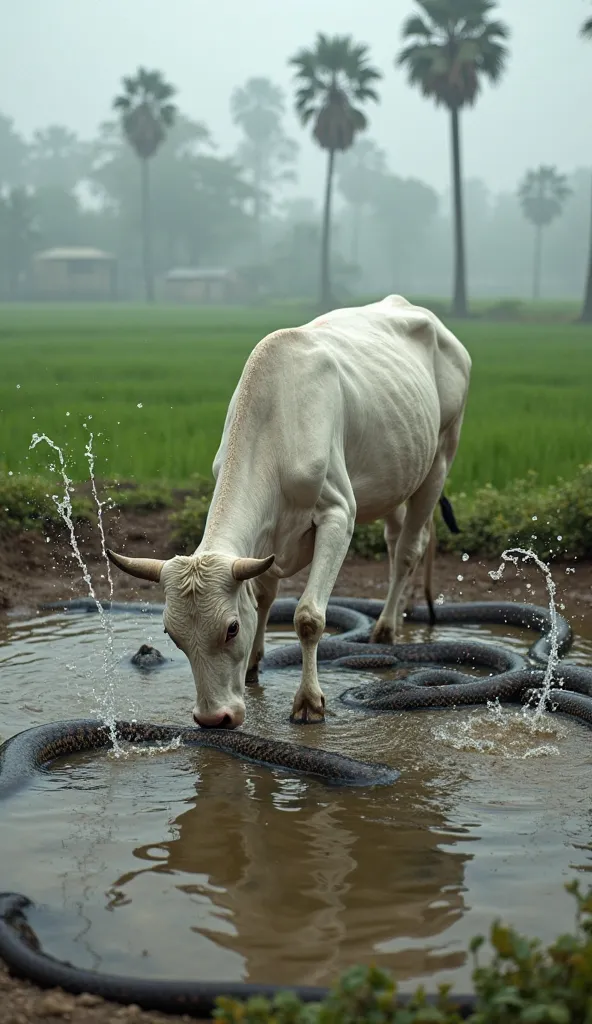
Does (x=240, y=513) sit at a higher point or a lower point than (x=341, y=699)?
higher

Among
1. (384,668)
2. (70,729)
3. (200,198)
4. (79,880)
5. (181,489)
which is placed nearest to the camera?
(79,880)

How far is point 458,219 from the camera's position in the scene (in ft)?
131

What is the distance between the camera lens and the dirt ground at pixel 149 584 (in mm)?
7770

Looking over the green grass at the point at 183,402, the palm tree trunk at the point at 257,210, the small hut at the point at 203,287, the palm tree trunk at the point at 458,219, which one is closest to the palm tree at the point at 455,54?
the palm tree trunk at the point at 458,219

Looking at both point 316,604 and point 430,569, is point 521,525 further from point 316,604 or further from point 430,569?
point 316,604

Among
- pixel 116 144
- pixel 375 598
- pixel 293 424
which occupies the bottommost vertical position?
pixel 375 598

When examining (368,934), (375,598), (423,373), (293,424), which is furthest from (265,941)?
(375,598)

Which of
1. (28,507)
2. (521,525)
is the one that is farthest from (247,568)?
(28,507)

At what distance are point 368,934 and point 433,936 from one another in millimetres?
169

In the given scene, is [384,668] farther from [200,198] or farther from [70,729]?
[200,198]

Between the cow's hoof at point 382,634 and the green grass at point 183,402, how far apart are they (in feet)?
11.3

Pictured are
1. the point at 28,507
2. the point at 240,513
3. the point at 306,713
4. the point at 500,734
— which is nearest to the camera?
the point at 240,513

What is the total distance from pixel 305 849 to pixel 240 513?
1456 millimetres

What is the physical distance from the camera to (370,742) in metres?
4.97
